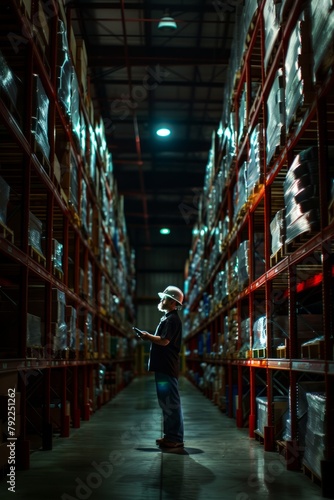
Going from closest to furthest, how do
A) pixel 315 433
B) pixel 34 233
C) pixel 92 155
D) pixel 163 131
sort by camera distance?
pixel 315 433 → pixel 34 233 → pixel 92 155 → pixel 163 131

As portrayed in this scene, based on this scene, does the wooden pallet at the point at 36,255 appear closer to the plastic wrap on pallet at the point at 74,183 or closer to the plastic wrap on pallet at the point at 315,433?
the plastic wrap on pallet at the point at 74,183

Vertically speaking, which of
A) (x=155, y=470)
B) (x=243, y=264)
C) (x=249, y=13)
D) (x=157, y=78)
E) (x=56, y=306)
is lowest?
(x=155, y=470)

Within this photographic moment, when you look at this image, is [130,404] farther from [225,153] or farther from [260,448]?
[260,448]

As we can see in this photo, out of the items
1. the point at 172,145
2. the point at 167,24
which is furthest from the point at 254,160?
the point at 172,145

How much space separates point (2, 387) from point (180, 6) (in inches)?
416

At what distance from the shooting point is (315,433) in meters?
5.39

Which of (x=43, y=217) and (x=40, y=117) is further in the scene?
(x=43, y=217)

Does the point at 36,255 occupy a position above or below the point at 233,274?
below

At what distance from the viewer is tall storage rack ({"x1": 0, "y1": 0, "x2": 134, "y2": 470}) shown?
6.16 metres

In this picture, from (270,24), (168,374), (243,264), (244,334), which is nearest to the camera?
(270,24)

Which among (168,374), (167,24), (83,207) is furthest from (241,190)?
(167,24)

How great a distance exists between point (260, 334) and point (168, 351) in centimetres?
133

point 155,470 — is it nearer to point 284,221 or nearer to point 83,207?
point 284,221

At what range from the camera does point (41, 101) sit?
716cm
